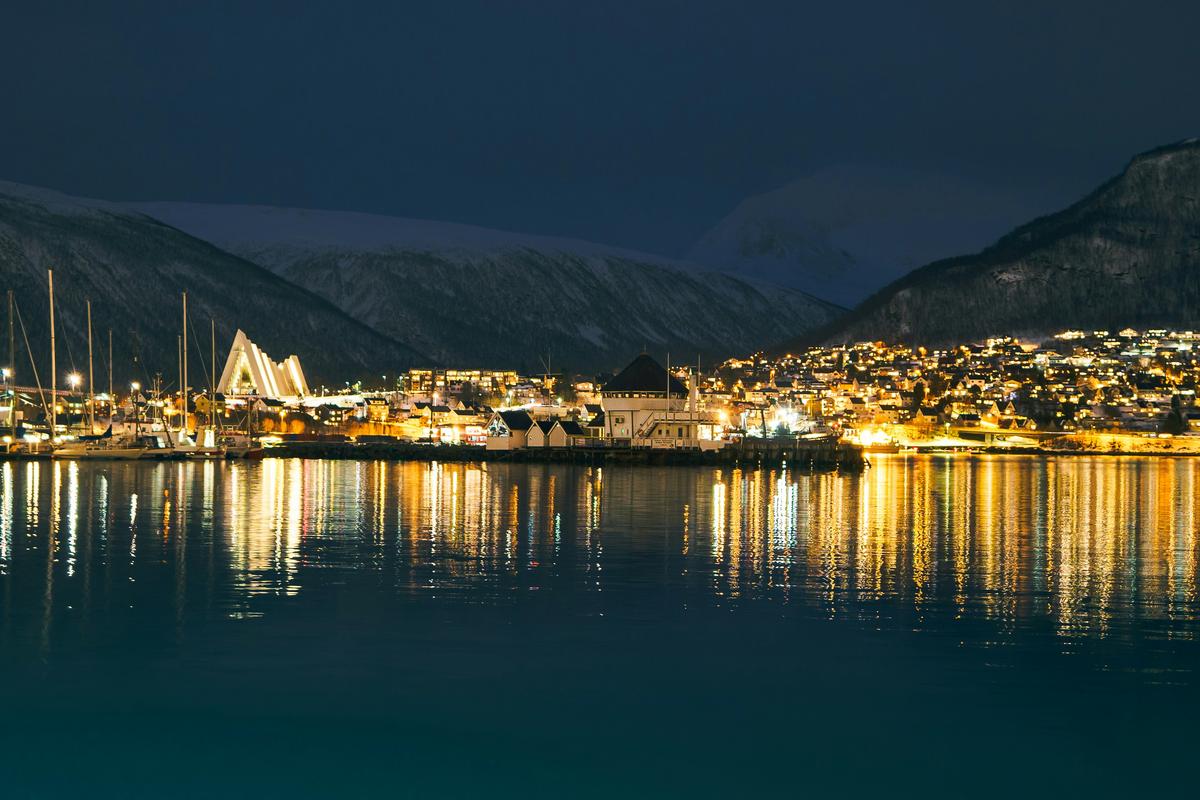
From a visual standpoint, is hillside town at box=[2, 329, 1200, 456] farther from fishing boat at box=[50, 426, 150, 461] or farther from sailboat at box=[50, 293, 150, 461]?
fishing boat at box=[50, 426, 150, 461]

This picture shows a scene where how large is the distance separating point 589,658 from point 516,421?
66.9m

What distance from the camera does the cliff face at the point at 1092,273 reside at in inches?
6314

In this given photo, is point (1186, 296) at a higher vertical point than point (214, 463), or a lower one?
higher

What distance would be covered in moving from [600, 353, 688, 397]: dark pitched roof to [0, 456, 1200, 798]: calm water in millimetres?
50800

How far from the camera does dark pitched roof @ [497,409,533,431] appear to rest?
84.4 m

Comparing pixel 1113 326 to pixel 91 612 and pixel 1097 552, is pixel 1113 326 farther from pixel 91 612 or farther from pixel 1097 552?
pixel 91 612

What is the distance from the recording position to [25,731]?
48.6ft

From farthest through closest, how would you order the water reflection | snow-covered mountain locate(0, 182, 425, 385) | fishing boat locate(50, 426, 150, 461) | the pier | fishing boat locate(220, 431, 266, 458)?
snow-covered mountain locate(0, 182, 425, 385) < fishing boat locate(220, 431, 266, 458) < the pier < fishing boat locate(50, 426, 150, 461) < the water reflection

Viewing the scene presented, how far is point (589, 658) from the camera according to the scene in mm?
18297

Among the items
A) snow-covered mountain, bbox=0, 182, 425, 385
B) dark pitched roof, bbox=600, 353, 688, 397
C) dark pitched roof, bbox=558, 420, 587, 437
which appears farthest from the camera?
snow-covered mountain, bbox=0, 182, 425, 385

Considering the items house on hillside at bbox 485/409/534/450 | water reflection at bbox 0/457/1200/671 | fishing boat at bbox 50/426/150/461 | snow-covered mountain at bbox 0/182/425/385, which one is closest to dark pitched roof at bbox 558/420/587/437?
house on hillside at bbox 485/409/534/450

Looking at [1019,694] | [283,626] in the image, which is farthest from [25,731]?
[1019,694]

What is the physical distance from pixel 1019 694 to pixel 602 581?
9488mm

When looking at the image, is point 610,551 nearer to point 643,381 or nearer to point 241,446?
point 241,446
